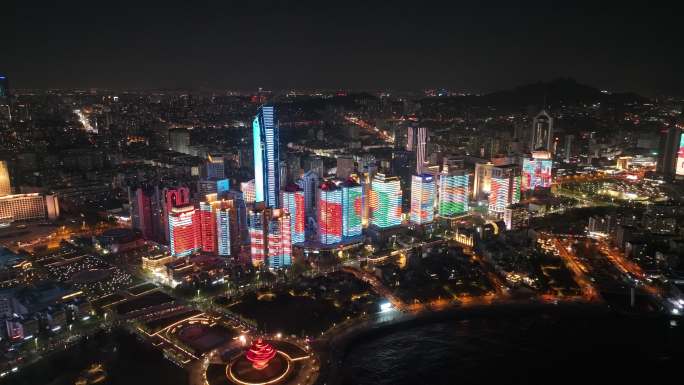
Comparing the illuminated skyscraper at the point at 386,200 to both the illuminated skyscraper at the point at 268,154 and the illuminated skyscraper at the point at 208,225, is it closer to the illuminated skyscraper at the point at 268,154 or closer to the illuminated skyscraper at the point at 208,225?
the illuminated skyscraper at the point at 268,154

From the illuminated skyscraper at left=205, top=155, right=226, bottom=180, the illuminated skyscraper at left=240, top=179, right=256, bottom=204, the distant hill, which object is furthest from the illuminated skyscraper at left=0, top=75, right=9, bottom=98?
the distant hill

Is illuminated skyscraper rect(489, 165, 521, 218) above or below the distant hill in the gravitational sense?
below

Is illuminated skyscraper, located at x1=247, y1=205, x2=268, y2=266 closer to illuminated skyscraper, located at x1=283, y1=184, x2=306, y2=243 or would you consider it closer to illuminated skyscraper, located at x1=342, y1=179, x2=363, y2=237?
illuminated skyscraper, located at x1=283, y1=184, x2=306, y2=243

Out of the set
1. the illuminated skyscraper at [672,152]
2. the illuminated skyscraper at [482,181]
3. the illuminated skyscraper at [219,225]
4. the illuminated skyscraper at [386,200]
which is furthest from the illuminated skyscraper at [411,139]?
the illuminated skyscraper at [219,225]

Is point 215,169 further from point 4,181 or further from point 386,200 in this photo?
point 386,200

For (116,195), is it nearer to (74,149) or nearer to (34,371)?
(74,149)

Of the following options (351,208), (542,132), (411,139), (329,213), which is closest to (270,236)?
(329,213)

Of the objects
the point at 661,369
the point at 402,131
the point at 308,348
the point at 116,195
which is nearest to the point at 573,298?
the point at 661,369
